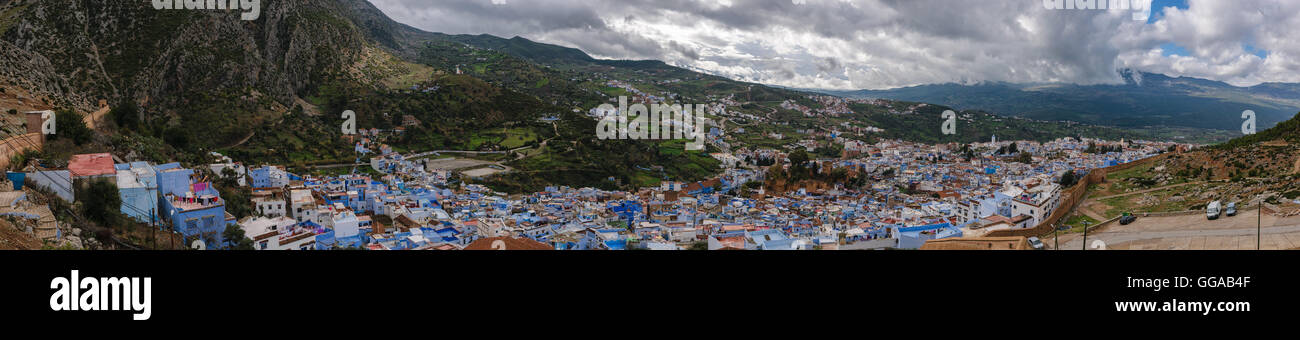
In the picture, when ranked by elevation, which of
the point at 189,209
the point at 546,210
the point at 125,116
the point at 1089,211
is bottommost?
the point at 546,210

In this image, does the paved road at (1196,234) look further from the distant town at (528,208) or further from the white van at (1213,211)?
the distant town at (528,208)

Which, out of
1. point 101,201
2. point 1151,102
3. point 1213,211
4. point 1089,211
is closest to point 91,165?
point 101,201

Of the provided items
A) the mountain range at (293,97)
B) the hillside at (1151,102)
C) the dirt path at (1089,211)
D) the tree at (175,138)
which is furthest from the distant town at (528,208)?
the hillside at (1151,102)

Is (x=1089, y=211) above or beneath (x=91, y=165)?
beneath

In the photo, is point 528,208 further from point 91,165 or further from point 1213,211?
point 1213,211

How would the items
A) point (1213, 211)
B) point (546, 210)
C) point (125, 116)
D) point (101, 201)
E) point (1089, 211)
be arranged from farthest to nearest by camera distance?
point (546, 210), point (125, 116), point (1089, 211), point (1213, 211), point (101, 201)
